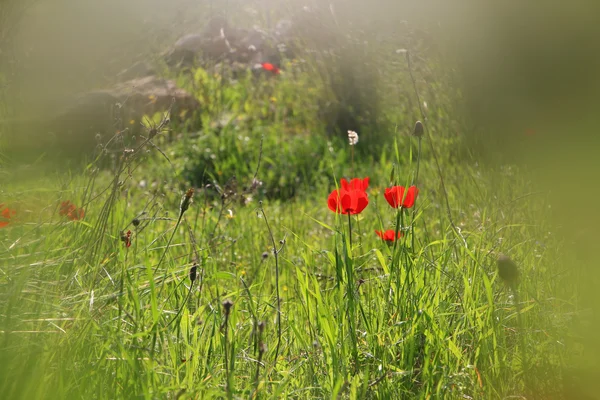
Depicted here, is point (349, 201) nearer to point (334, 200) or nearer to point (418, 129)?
point (334, 200)

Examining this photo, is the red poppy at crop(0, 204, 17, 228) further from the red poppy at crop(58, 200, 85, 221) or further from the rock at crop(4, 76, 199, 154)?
the rock at crop(4, 76, 199, 154)

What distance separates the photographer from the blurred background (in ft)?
3.59

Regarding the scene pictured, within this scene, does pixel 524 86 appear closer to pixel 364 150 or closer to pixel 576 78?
pixel 576 78

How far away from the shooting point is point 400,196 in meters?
1.51

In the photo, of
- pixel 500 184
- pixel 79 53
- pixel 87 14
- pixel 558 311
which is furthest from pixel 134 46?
pixel 558 311

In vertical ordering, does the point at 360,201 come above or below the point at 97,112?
below

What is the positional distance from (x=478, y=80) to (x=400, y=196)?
1.00m

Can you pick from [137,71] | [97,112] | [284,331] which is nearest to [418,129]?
[284,331]

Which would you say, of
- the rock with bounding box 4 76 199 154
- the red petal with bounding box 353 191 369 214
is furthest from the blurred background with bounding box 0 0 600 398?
the red petal with bounding box 353 191 369 214

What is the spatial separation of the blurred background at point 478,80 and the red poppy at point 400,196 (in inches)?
11.8

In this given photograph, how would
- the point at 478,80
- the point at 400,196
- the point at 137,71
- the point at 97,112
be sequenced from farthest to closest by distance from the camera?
1. the point at 137,71
2. the point at 97,112
3. the point at 478,80
4. the point at 400,196

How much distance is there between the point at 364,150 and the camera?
516 centimetres

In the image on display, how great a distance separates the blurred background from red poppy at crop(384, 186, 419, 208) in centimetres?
30

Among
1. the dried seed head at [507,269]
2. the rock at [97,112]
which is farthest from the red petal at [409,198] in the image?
the rock at [97,112]
